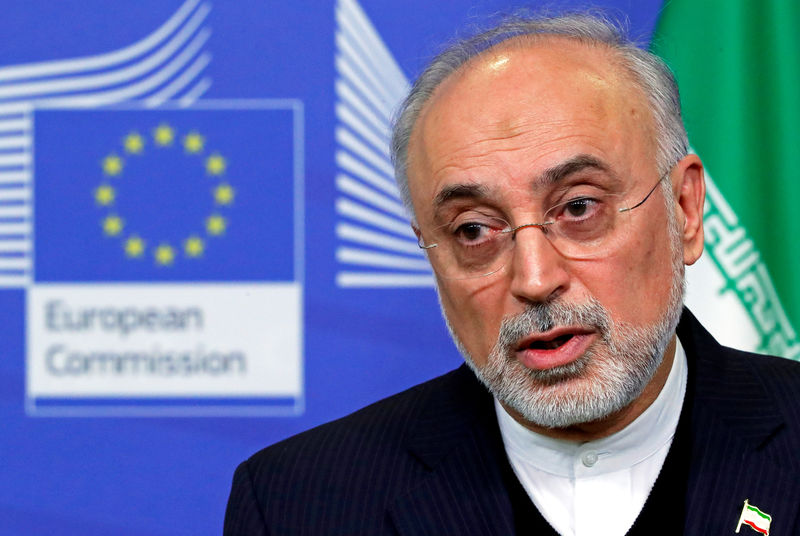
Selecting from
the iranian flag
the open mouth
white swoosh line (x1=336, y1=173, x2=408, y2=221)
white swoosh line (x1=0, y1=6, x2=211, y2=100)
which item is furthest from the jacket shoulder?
white swoosh line (x1=0, y1=6, x2=211, y2=100)

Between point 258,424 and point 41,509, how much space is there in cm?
64

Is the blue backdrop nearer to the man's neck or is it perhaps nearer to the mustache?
the man's neck

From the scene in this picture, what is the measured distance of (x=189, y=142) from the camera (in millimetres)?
2480

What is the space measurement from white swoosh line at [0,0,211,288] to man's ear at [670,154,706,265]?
129 cm

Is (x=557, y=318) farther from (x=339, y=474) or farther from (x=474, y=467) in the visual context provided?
(x=339, y=474)

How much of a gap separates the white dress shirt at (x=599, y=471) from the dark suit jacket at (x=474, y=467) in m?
0.02

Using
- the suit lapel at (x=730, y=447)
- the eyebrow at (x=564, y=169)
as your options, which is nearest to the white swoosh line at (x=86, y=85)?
the eyebrow at (x=564, y=169)

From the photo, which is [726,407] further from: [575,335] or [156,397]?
[156,397]

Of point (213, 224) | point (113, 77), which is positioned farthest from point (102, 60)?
point (213, 224)

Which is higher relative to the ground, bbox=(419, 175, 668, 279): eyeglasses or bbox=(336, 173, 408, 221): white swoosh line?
bbox=(336, 173, 408, 221): white swoosh line

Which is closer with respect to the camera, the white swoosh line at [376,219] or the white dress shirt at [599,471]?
the white dress shirt at [599,471]

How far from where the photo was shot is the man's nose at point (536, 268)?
154 cm

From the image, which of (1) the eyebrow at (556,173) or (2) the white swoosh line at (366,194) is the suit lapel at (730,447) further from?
(2) the white swoosh line at (366,194)

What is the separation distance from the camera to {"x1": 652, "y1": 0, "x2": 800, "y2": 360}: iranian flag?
240cm
